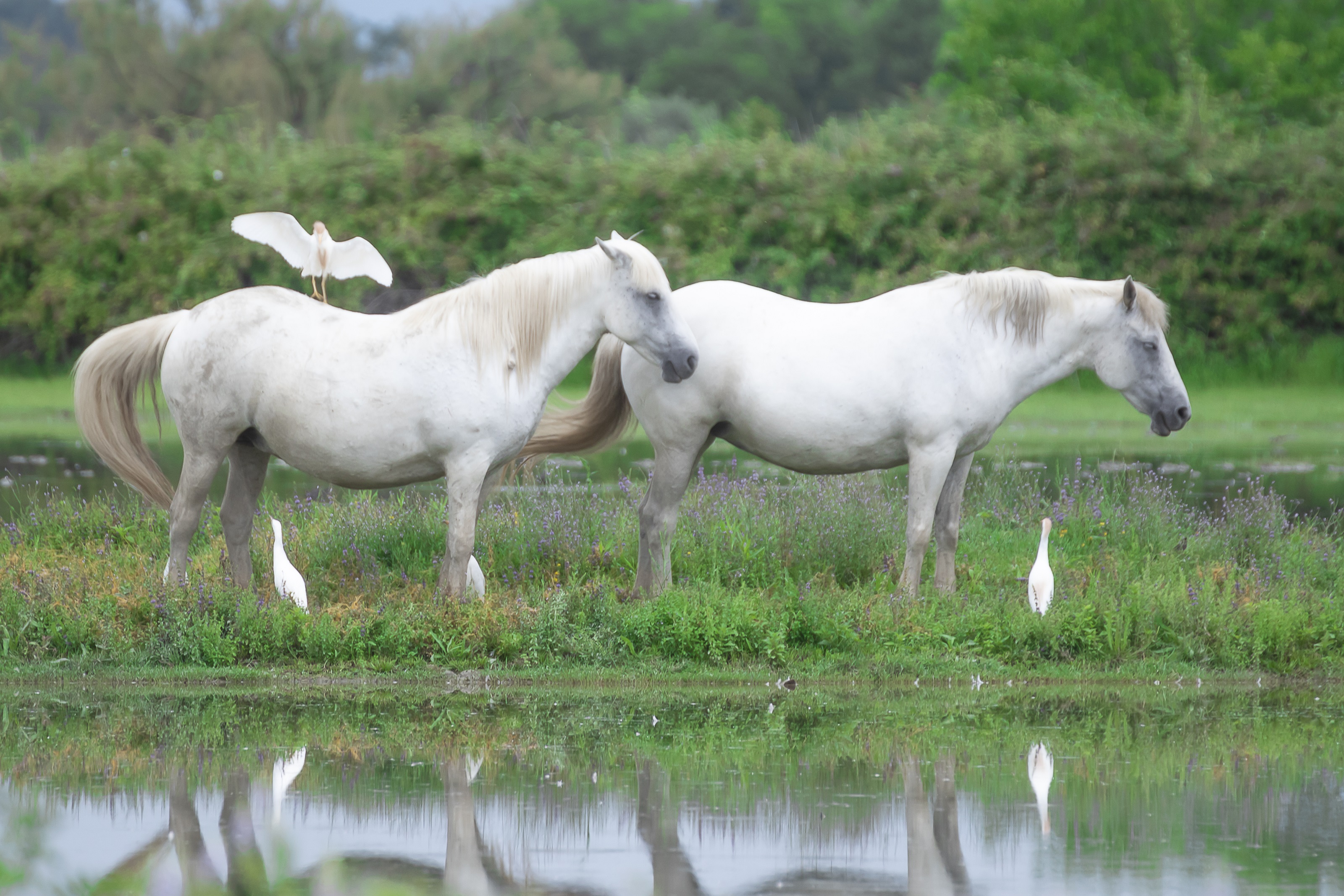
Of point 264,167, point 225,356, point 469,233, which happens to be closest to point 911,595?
point 225,356

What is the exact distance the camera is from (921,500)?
8781mm

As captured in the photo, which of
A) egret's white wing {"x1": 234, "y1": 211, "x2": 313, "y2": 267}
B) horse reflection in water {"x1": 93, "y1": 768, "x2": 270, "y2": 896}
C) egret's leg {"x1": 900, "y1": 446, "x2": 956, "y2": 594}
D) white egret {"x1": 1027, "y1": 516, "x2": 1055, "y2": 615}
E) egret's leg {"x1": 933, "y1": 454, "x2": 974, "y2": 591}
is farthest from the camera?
egret's leg {"x1": 933, "y1": 454, "x2": 974, "y2": 591}

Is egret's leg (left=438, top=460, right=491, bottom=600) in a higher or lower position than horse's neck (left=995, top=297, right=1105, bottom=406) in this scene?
lower

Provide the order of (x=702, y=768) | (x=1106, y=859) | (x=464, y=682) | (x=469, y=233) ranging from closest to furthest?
(x=1106, y=859), (x=702, y=768), (x=464, y=682), (x=469, y=233)

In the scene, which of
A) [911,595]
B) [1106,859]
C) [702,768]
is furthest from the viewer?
[911,595]

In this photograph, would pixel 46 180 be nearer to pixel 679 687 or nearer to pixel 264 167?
pixel 264 167

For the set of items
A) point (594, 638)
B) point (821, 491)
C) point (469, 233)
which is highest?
point (469, 233)

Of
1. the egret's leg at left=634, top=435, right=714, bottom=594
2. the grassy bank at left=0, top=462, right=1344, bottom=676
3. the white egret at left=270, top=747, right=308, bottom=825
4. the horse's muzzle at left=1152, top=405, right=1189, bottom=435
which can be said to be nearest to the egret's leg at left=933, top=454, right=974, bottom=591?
the grassy bank at left=0, top=462, right=1344, bottom=676

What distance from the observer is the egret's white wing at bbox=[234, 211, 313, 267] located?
8930 millimetres

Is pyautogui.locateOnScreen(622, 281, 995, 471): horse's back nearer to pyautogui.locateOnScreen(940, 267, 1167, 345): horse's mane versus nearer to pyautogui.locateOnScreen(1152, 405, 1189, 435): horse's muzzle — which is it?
pyautogui.locateOnScreen(940, 267, 1167, 345): horse's mane

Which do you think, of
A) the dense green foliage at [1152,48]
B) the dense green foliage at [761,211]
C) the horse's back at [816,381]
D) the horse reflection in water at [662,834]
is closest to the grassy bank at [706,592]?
the horse's back at [816,381]

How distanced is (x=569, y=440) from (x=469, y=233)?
52.8ft

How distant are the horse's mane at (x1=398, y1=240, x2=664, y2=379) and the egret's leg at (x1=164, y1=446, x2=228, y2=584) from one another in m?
1.22

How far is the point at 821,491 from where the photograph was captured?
11031 mm
